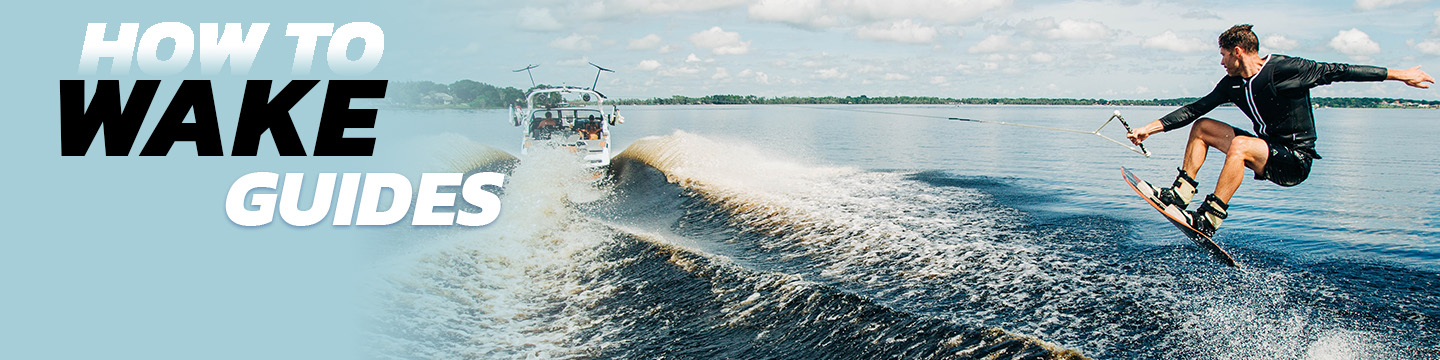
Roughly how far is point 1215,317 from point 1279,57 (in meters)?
2.31

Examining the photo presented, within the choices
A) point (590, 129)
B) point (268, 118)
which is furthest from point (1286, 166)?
point (590, 129)

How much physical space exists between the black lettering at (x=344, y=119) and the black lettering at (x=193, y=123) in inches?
55.0

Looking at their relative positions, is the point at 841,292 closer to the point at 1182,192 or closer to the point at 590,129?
the point at 1182,192

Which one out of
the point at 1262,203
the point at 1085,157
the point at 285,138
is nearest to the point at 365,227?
the point at 285,138

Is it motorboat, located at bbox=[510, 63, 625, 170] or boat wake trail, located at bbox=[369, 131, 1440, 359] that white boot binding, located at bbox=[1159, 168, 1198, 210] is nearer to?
boat wake trail, located at bbox=[369, 131, 1440, 359]

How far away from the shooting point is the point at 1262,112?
289 inches

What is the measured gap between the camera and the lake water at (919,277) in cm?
724

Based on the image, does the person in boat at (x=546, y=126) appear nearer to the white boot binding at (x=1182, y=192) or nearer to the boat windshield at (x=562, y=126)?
the boat windshield at (x=562, y=126)

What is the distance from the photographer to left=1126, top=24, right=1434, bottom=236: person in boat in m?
6.94

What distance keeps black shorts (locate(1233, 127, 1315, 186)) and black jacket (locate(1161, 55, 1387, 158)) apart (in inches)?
2.0

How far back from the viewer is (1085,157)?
28812mm

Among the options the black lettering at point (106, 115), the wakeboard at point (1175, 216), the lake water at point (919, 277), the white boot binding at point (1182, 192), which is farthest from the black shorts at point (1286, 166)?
the black lettering at point (106, 115)

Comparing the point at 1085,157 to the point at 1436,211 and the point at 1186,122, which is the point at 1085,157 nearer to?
the point at 1436,211

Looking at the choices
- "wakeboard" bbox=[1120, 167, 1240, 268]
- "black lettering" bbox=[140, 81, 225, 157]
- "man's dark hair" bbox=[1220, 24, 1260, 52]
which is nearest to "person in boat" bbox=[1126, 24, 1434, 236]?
"man's dark hair" bbox=[1220, 24, 1260, 52]
